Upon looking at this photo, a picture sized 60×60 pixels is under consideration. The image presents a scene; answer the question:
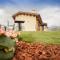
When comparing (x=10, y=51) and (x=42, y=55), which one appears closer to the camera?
(x=42, y=55)

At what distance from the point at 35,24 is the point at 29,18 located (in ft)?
4.55

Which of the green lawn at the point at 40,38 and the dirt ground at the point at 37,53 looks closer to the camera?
the dirt ground at the point at 37,53

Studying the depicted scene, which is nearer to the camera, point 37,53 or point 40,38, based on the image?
point 37,53

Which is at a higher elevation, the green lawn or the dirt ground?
the green lawn

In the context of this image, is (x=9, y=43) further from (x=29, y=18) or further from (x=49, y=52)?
(x=29, y=18)

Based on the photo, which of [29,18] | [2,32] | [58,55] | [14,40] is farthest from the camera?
[29,18]

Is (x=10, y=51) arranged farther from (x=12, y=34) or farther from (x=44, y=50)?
(x=44, y=50)

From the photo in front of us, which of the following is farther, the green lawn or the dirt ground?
the green lawn

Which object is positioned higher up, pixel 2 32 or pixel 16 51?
pixel 2 32

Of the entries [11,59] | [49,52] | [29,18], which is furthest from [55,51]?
[29,18]

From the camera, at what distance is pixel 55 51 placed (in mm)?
2510

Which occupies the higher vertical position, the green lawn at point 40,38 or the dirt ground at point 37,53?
the green lawn at point 40,38

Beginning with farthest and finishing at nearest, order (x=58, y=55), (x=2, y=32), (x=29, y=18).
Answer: (x=29, y=18) → (x=2, y=32) → (x=58, y=55)

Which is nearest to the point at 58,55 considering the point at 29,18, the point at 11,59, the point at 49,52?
the point at 49,52
